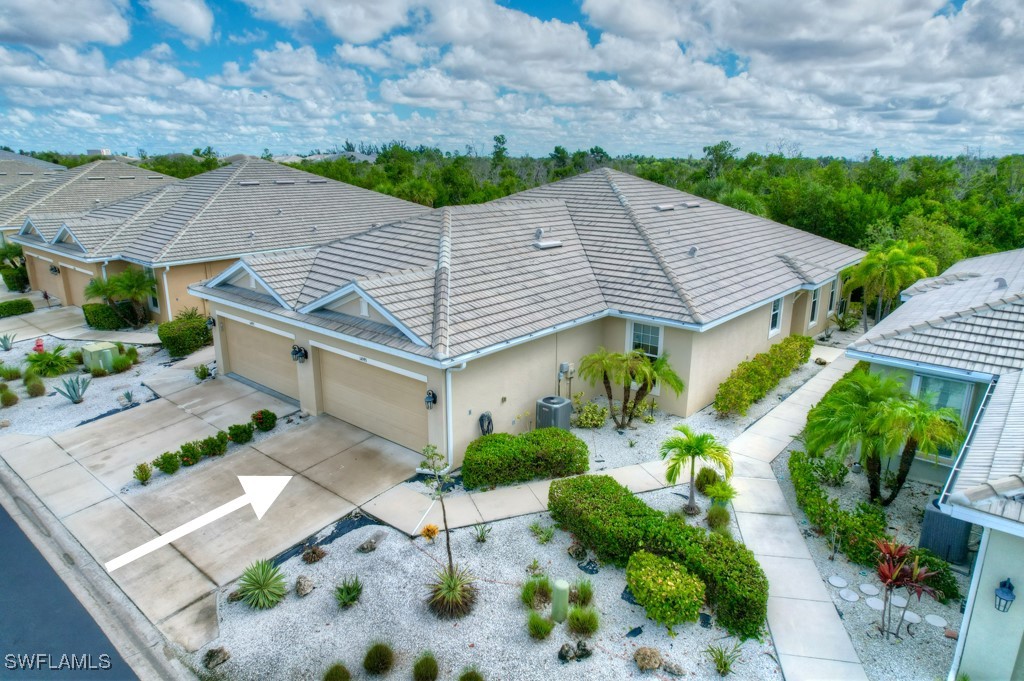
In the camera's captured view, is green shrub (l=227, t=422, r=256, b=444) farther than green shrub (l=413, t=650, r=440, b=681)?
Yes

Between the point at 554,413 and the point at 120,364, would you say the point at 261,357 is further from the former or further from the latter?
the point at 554,413

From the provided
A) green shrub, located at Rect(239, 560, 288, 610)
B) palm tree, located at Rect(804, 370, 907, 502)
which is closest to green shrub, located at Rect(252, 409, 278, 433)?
green shrub, located at Rect(239, 560, 288, 610)

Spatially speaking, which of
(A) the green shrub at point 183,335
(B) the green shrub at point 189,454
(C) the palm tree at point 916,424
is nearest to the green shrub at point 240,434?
(B) the green shrub at point 189,454

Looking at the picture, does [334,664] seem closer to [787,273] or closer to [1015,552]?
[1015,552]

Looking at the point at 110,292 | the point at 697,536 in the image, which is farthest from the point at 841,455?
the point at 110,292

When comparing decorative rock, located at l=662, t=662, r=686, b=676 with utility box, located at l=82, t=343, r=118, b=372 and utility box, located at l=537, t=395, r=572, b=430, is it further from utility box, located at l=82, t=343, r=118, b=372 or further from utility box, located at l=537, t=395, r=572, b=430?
utility box, located at l=82, t=343, r=118, b=372

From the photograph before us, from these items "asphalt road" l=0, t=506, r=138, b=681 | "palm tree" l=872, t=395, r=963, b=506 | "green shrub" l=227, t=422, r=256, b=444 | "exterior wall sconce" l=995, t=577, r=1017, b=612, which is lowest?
"asphalt road" l=0, t=506, r=138, b=681

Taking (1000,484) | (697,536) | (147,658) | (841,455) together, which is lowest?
(147,658)
